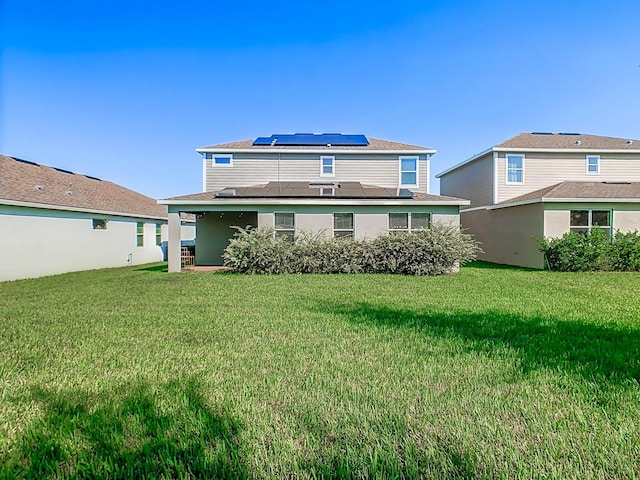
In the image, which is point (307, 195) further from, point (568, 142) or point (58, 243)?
point (568, 142)

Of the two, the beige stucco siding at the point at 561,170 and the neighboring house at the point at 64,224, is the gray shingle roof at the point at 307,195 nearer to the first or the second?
the neighboring house at the point at 64,224

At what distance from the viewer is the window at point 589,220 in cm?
1427

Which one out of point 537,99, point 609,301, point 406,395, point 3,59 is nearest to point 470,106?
point 537,99

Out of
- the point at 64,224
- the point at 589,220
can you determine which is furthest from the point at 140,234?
the point at 589,220

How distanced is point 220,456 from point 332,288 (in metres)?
7.20

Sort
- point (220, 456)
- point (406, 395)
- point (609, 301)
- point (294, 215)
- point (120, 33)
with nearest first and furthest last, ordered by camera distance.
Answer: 1. point (220, 456)
2. point (406, 395)
3. point (609, 301)
4. point (120, 33)
5. point (294, 215)

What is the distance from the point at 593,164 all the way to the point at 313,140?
15.1 metres

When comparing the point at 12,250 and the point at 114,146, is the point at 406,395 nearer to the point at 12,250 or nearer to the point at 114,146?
the point at 12,250

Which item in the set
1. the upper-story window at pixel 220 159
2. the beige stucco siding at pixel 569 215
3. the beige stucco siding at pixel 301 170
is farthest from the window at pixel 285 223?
the beige stucco siding at pixel 569 215

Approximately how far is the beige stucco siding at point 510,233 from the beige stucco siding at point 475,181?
815 millimetres

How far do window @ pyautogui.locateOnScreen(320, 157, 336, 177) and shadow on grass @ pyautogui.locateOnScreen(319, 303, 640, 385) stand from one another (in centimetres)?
1142

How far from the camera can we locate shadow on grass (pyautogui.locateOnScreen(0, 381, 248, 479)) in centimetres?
207

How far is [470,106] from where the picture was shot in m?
15.5

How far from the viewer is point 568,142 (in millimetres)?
18516
